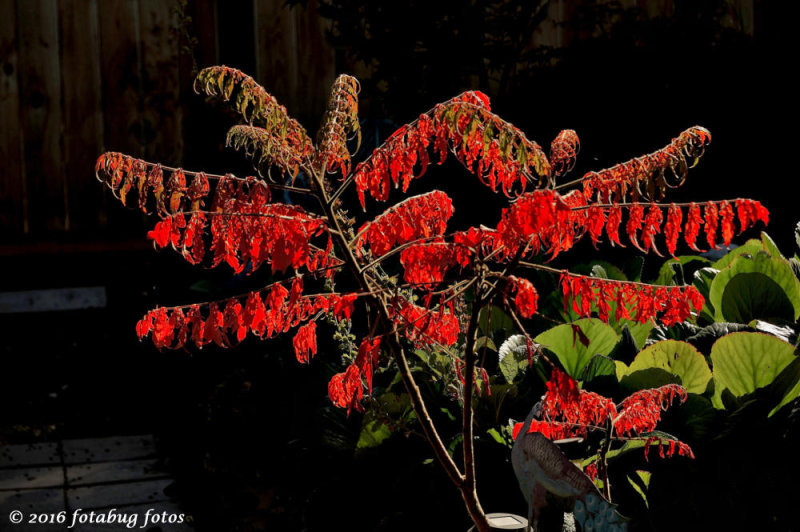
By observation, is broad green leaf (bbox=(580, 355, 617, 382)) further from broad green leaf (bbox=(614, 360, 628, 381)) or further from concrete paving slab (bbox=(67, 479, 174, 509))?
concrete paving slab (bbox=(67, 479, 174, 509))

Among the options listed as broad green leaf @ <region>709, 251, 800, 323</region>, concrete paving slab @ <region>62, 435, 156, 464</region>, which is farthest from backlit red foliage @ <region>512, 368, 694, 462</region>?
concrete paving slab @ <region>62, 435, 156, 464</region>

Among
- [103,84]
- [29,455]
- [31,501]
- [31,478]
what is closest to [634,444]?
[31,501]

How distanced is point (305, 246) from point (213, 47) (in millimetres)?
3779

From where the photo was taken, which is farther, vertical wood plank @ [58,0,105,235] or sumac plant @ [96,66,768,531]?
vertical wood plank @ [58,0,105,235]

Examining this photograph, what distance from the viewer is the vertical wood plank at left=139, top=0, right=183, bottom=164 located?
4.99 metres

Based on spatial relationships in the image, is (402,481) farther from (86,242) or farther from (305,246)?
(86,242)

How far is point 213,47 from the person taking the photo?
4.97 m

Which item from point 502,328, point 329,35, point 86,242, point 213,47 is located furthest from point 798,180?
point 86,242

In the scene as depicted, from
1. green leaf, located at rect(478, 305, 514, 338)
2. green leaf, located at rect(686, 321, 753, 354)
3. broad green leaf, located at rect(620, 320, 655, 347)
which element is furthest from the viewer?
green leaf, located at rect(478, 305, 514, 338)

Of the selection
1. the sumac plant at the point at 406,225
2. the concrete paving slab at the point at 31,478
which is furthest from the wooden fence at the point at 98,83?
the sumac plant at the point at 406,225

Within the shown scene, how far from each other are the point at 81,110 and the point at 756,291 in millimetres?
3841

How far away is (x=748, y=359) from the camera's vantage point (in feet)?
6.49

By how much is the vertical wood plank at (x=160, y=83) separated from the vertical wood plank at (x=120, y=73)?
0.14 feet

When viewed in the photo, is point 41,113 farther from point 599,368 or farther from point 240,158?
point 599,368
